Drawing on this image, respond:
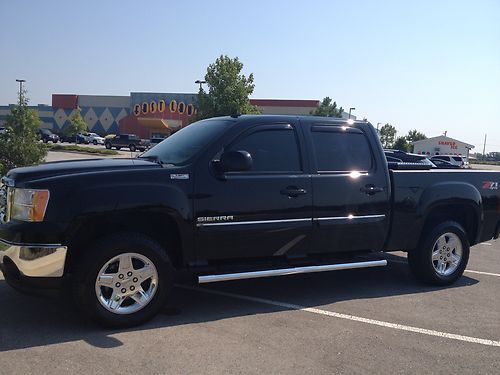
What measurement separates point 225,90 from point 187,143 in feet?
89.0

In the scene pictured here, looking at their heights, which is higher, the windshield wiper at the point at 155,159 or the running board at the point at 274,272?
the windshield wiper at the point at 155,159

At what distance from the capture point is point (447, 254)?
6.39 metres

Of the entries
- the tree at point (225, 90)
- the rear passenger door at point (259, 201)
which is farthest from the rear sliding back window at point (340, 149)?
the tree at point (225, 90)

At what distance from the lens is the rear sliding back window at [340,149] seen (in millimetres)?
5539

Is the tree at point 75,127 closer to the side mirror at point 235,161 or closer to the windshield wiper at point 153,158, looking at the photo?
the windshield wiper at point 153,158

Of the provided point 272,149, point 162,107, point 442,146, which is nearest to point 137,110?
point 162,107

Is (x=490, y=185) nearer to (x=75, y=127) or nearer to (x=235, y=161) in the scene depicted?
(x=235, y=161)

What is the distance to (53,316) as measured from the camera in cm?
466

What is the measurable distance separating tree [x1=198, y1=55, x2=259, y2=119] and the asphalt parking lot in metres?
26.5

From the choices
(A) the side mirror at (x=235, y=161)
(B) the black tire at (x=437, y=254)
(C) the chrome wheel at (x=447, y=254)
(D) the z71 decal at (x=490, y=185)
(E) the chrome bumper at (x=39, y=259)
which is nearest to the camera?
(E) the chrome bumper at (x=39, y=259)

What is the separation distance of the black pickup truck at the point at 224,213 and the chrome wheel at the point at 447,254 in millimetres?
14

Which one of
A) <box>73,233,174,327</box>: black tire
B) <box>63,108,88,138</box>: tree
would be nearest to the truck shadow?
<box>73,233,174,327</box>: black tire

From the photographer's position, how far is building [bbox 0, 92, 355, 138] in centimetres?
5841

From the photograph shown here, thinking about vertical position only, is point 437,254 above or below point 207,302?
above
